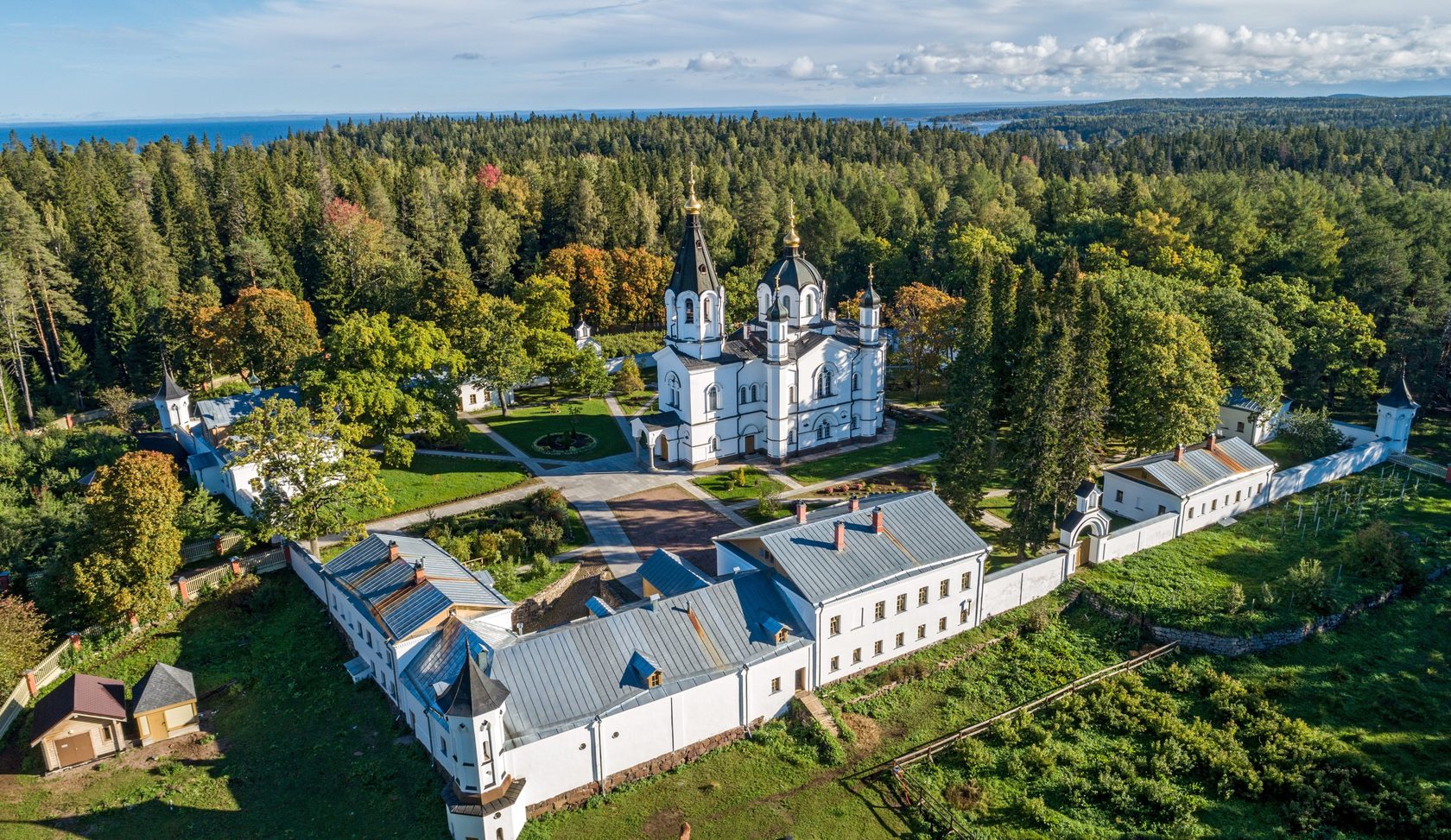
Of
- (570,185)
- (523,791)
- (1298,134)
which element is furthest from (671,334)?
(1298,134)

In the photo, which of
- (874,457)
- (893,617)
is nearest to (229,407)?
(874,457)

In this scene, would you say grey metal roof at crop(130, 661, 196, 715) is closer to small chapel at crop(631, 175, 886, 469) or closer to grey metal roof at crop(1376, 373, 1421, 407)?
small chapel at crop(631, 175, 886, 469)

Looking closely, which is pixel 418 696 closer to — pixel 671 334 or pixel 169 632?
pixel 169 632

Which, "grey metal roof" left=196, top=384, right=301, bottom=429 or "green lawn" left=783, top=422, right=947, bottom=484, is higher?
"grey metal roof" left=196, top=384, right=301, bottom=429

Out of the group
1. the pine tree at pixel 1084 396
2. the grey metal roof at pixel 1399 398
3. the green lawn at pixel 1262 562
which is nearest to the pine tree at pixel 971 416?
the pine tree at pixel 1084 396

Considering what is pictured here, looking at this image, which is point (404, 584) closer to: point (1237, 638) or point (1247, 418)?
point (1237, 638)

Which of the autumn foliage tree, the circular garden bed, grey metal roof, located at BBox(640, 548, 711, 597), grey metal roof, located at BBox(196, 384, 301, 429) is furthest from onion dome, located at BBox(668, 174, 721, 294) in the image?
the autumn foliage tree
